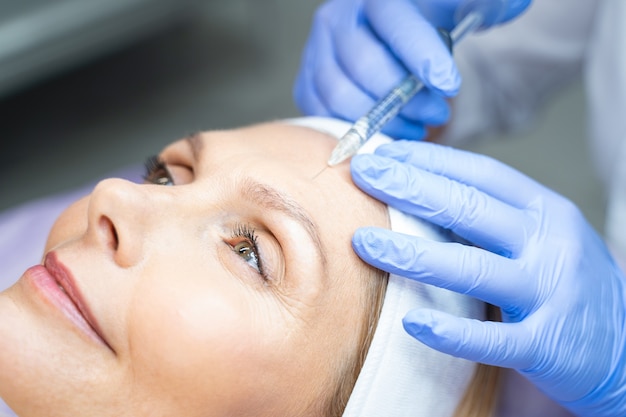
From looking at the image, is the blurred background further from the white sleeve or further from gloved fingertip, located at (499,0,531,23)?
gloved fingertip, located at (499,0,531,23)

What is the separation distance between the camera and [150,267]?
948 millimetres

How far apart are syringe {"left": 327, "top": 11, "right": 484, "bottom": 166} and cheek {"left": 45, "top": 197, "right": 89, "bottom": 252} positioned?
39 centimetres

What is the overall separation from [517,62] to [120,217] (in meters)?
1.11

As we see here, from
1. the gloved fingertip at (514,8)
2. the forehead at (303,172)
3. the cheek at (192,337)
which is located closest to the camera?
the cheek at (192,337)

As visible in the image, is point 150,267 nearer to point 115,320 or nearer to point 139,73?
point 115,320

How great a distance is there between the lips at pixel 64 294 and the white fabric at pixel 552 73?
1.01 m

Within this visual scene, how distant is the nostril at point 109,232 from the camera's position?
3.22 ft

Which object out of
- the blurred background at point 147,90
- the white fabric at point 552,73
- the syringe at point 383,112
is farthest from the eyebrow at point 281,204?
the blurred background at point 147,90

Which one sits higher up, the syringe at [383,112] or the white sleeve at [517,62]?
the white sleeve at [517,62]

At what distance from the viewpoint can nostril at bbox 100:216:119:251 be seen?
0.98m

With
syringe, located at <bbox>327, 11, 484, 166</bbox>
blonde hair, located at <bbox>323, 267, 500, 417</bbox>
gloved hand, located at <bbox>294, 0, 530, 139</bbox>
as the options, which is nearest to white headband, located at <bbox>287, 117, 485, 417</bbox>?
blonde hair, located at <bbox>323, 267, 500, 417</bbox>

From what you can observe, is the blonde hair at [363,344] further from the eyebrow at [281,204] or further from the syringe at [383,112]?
the syringe at [383,112]

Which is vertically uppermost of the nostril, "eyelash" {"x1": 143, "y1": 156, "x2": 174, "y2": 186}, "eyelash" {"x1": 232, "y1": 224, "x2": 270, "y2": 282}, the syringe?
the syringe

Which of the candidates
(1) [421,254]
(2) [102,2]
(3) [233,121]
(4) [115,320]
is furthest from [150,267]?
(3) [233,121]
